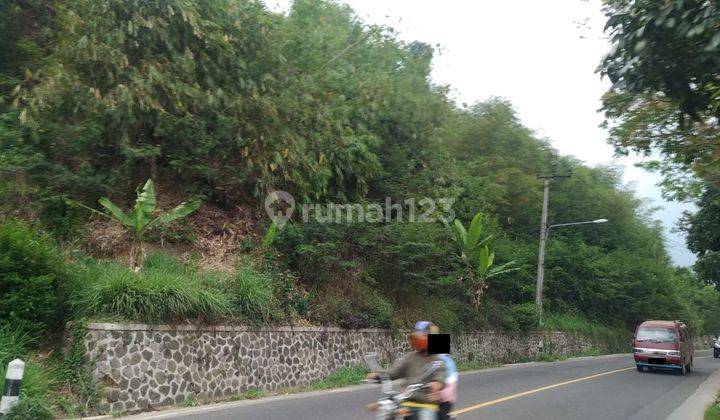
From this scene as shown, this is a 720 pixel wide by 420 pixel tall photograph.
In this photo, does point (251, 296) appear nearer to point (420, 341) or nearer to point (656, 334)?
point (420, 341)

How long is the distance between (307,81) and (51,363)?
10195mm

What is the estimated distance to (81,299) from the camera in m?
11.0

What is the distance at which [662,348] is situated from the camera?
22.2m

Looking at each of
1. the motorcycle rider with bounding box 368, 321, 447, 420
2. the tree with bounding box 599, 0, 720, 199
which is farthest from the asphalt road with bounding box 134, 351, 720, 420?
the tree with bounding box 599, 0, 720, 199

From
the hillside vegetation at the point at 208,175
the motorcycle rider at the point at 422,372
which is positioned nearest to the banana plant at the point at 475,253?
the hillside vegetation at the point at 208,175

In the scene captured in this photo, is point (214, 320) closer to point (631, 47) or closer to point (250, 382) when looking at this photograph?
point (250, 382)

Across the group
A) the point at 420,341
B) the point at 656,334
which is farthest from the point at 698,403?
the point at 420,341

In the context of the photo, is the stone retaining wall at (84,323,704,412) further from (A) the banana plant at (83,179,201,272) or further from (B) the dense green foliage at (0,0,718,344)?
(A) the banana plant at (83,179,201,272)

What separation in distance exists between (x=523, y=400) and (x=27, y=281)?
400 inches

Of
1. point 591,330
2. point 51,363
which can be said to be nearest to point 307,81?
point 51,363

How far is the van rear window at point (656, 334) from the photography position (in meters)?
22.3

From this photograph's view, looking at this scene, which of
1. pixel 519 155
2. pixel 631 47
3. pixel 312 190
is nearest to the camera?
pixel 631 47

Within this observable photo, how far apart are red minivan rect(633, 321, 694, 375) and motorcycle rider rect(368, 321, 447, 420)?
63.4ft

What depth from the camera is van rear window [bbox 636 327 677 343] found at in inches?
879
